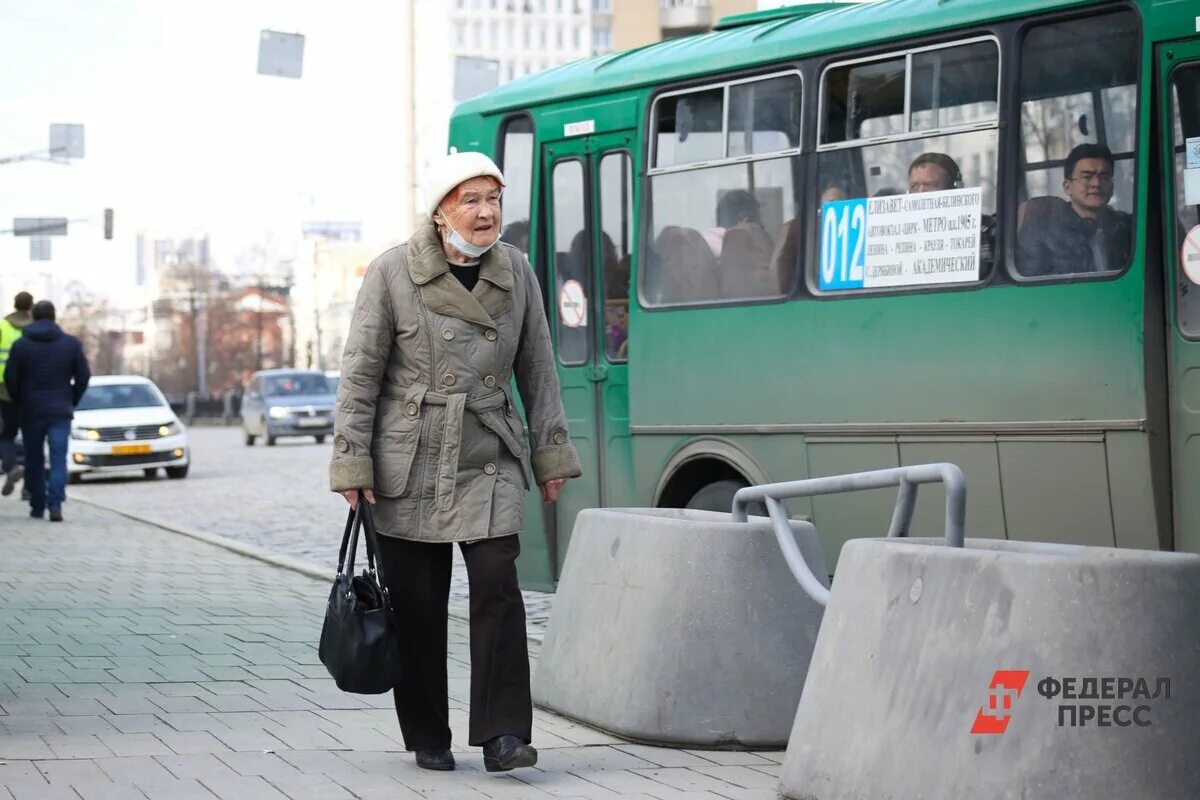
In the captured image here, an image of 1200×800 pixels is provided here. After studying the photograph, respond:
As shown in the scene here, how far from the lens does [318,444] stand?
45219 millimetres

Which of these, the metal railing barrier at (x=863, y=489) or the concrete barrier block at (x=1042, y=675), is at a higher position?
the metal railing barrier at (x=863, y=489)

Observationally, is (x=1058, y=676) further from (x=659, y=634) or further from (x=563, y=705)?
(x=563, y=705)

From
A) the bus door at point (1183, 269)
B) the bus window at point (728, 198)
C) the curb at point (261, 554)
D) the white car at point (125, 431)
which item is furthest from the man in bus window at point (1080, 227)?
the white car at point (125, 431)

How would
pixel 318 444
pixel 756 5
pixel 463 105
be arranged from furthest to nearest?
pixel 756 5 → pixel 318 444 → pixel 463 105

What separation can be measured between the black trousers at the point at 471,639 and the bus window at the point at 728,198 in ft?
13.8

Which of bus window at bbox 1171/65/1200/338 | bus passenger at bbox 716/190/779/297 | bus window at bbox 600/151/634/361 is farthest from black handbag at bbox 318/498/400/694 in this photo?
bus window at bbox 600/151/634/361

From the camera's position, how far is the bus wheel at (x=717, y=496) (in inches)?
422

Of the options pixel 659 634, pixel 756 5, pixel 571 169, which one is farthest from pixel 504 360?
pixel 756 5

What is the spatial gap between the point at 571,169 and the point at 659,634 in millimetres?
5336

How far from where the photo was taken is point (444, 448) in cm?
638

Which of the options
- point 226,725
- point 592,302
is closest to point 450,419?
point 226,725

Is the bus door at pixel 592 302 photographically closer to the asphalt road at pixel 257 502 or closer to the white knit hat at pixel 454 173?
the asphalt road at pixel 257 502

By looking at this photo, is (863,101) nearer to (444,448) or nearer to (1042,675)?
(444,448)

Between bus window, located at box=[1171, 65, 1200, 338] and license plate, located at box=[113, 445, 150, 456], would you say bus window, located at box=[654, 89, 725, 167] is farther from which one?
license plate, located at box=[113, 445, 150, 456]
